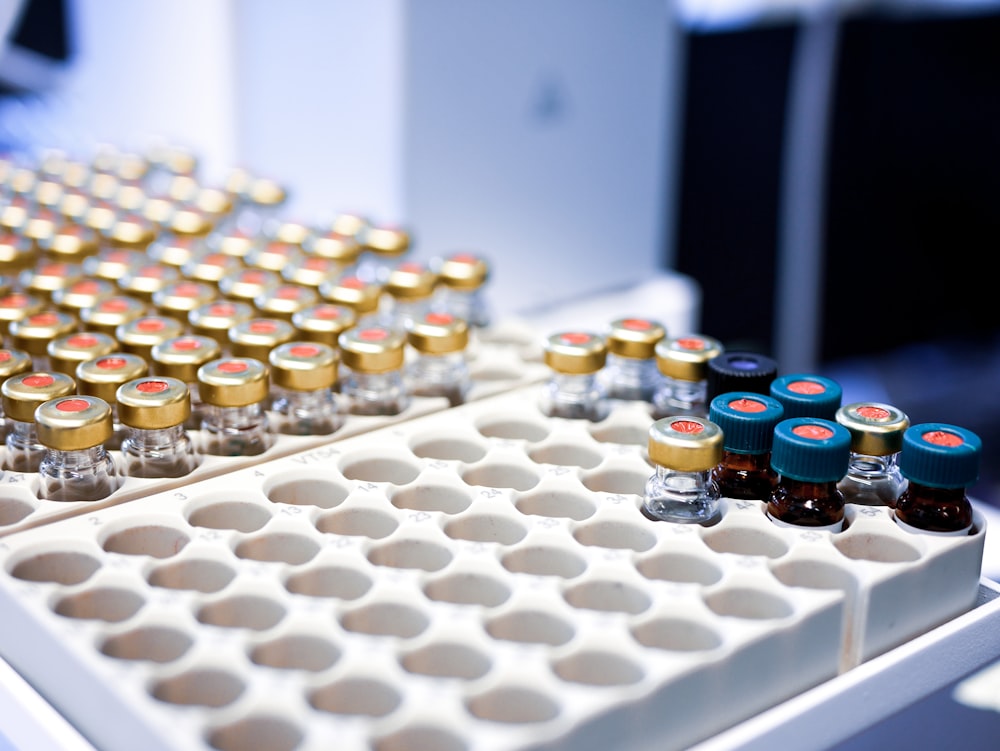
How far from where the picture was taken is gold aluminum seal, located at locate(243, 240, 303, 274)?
0.69 meters

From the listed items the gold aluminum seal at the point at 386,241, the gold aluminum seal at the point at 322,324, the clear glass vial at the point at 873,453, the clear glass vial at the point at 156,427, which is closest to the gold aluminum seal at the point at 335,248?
the gold aluminum seal at the point at 386,241

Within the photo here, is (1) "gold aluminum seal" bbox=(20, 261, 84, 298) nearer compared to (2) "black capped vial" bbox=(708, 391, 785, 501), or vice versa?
(2) "black capped vial" bbox=(708, 391, 785, 501)

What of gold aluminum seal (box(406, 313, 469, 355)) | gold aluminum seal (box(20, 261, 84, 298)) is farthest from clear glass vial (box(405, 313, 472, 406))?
gold aluminum seal (box(20, 261, 84, 298))

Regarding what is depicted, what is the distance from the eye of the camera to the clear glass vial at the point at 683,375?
1.73 feet

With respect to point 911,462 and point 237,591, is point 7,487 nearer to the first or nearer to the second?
point 237,591

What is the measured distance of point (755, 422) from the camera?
0.45m

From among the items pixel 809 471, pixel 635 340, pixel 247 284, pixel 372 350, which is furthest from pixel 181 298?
pixel 809 471

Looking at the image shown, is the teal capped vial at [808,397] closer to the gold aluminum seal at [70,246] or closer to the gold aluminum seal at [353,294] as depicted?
the gold aluminum seal at [353,294]

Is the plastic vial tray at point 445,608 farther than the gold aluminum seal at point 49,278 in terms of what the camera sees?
No

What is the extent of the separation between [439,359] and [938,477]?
256 mm

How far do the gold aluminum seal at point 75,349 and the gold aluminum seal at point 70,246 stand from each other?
16 cm

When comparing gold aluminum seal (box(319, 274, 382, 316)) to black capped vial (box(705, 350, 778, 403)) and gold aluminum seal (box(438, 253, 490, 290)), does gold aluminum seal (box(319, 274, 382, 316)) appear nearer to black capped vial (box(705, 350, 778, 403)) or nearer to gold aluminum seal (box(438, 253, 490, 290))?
gold aluminum seal (box(438, 253, 490, 290))

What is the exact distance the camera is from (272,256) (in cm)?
70

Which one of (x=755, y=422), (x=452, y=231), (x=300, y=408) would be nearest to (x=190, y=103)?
(x=452, y=231)
